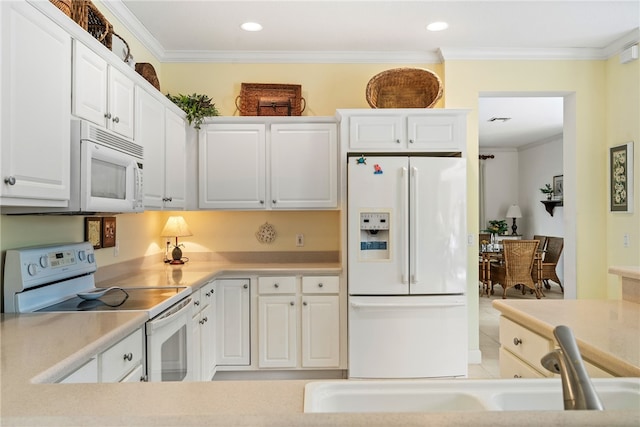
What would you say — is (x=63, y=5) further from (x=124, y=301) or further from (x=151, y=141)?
(x=124, y=301)

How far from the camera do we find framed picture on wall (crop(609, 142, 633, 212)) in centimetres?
345

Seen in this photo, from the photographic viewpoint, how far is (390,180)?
3174 mm

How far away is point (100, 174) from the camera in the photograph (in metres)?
1.98

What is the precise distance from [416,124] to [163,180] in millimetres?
1960

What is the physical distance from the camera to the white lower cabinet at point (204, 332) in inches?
108

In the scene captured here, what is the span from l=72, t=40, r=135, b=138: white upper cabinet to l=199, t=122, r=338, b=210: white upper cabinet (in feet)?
3.73

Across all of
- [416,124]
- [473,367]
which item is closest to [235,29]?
[416,124]

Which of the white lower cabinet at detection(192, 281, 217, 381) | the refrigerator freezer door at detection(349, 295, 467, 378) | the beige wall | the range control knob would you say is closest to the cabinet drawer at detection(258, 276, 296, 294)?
the white lower cabinet at detection(192, 281, 217, 381)

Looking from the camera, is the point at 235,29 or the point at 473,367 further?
the point at 473,367

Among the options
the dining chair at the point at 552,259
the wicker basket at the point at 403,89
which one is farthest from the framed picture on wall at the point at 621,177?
the dining chair at the point at 552,259

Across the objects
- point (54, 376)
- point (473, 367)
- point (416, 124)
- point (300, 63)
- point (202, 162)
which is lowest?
point (473, 367)

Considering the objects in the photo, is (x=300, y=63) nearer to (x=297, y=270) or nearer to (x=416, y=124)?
(x=416, y=124)

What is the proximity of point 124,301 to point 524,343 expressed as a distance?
1.85 m

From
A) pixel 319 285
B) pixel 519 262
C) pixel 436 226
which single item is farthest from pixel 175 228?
pixel 519 262
